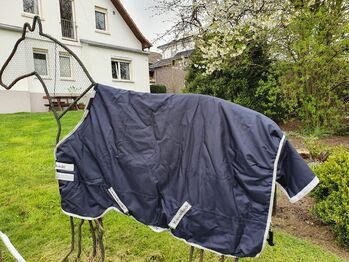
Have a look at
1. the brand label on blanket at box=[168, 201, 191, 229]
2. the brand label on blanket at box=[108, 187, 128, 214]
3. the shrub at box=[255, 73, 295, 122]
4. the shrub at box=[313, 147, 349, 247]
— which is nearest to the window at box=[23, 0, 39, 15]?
the shrub at box=[255, 73, 295, 122]

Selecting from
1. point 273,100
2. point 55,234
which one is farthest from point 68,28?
point 55,234

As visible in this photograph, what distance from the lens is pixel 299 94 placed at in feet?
22.0

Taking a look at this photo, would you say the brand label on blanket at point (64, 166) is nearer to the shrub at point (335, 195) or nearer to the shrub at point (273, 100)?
the shrub at point (335, 195)

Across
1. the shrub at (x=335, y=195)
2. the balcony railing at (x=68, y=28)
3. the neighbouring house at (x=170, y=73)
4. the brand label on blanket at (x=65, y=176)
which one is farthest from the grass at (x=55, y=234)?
the neighbouring house at (x=170, y=73)

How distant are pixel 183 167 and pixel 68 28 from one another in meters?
13.2

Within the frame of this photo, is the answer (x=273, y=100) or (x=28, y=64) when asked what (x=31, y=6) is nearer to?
(x=273, y=100)

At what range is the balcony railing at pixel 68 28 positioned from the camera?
12.5 meters

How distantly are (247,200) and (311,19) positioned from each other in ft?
19.5

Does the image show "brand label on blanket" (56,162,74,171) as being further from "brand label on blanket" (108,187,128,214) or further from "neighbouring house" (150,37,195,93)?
"neighbouring house" (150,37,195,93)

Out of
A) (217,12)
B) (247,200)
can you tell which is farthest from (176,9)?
(247,200)

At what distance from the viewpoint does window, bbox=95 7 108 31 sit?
14.1 metres

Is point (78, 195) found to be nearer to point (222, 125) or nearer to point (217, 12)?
point (222, 125)

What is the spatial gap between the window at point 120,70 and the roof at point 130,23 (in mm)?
1605

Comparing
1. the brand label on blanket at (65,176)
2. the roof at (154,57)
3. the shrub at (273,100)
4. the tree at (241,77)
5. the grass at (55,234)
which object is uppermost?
the roof at (154,57)
